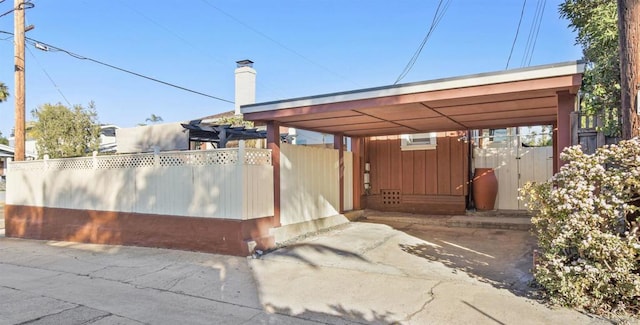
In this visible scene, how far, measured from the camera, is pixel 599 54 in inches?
260

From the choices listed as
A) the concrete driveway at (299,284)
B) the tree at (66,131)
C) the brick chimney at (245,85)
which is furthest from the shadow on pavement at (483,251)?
the tree at (66,131)

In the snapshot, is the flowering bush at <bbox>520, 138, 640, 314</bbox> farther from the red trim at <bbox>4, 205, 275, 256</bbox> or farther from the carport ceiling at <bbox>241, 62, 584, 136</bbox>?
the red trim at <bbox>4, 205, 275, 256</bbox>

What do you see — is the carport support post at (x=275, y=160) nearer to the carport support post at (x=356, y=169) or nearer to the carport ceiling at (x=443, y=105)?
the carport ceiling at (x=443, y=105)

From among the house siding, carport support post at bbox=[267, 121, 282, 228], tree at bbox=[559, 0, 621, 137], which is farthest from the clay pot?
carport support post at bbox=[267, 121, 282, 228]

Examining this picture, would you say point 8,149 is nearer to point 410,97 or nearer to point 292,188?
point 292,188

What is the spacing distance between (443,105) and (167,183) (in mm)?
5093

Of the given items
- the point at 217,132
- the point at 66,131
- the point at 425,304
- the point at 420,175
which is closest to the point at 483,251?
the point at 425,304

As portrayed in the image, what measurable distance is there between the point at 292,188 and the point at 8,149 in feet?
82.2

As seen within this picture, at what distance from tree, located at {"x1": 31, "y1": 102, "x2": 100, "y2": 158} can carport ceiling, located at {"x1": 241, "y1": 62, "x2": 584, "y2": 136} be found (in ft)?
30.2

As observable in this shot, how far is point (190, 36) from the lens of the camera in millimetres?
16125

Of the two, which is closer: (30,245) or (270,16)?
(30,245)

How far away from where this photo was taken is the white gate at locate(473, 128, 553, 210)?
9.80 metres

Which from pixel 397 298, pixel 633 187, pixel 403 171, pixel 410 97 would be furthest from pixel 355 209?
pixel 633 187

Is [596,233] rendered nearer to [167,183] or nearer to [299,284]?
[299,284]
